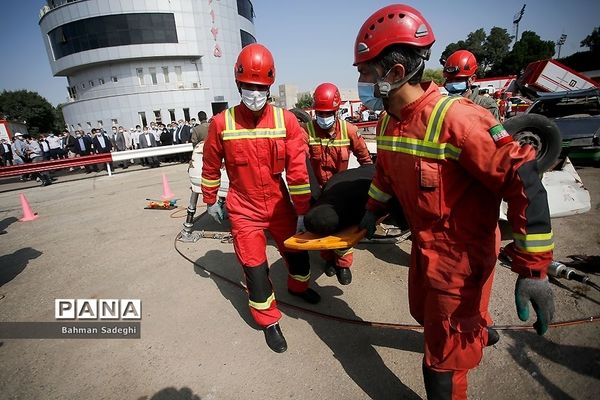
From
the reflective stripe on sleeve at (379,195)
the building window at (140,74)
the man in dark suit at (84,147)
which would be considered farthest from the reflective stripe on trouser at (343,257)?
the building window at (140,74)

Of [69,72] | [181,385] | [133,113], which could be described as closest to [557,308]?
[181,385]

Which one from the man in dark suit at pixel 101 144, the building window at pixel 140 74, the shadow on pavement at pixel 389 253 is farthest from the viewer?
the building window at pixel 140 74

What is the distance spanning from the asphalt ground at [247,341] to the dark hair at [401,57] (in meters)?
2.01

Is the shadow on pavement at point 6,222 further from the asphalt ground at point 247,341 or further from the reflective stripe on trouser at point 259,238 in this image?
the reflective stripe on trouser at point 259,238

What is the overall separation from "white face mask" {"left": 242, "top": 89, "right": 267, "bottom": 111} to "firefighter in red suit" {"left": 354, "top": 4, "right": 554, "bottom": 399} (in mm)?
1053

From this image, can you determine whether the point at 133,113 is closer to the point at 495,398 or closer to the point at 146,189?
the point at 146,189

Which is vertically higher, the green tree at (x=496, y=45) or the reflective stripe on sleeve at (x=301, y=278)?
the green tree at (x=496, y=45)

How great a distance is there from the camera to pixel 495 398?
2014mm

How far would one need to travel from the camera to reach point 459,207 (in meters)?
1.51

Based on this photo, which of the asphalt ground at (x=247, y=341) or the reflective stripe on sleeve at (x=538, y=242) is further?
the asphalt ground at (x=247, y=341)

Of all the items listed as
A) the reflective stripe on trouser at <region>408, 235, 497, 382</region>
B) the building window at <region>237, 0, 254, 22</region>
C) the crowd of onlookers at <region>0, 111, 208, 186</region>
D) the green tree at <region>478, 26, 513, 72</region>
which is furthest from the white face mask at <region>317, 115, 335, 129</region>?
the green tree at <region>478, 26, 513, 72</region>

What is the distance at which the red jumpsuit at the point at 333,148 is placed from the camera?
147 inches

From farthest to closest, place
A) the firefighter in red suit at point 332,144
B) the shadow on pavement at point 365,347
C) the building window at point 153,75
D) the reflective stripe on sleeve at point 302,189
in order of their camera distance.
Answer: the building window at point 153,75 → the firefighter in red suit at point 332,144 → the reflective stripe on sleeve at point 302,189 → the shadow on pavement at point 365,347

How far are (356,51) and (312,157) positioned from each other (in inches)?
92.4
